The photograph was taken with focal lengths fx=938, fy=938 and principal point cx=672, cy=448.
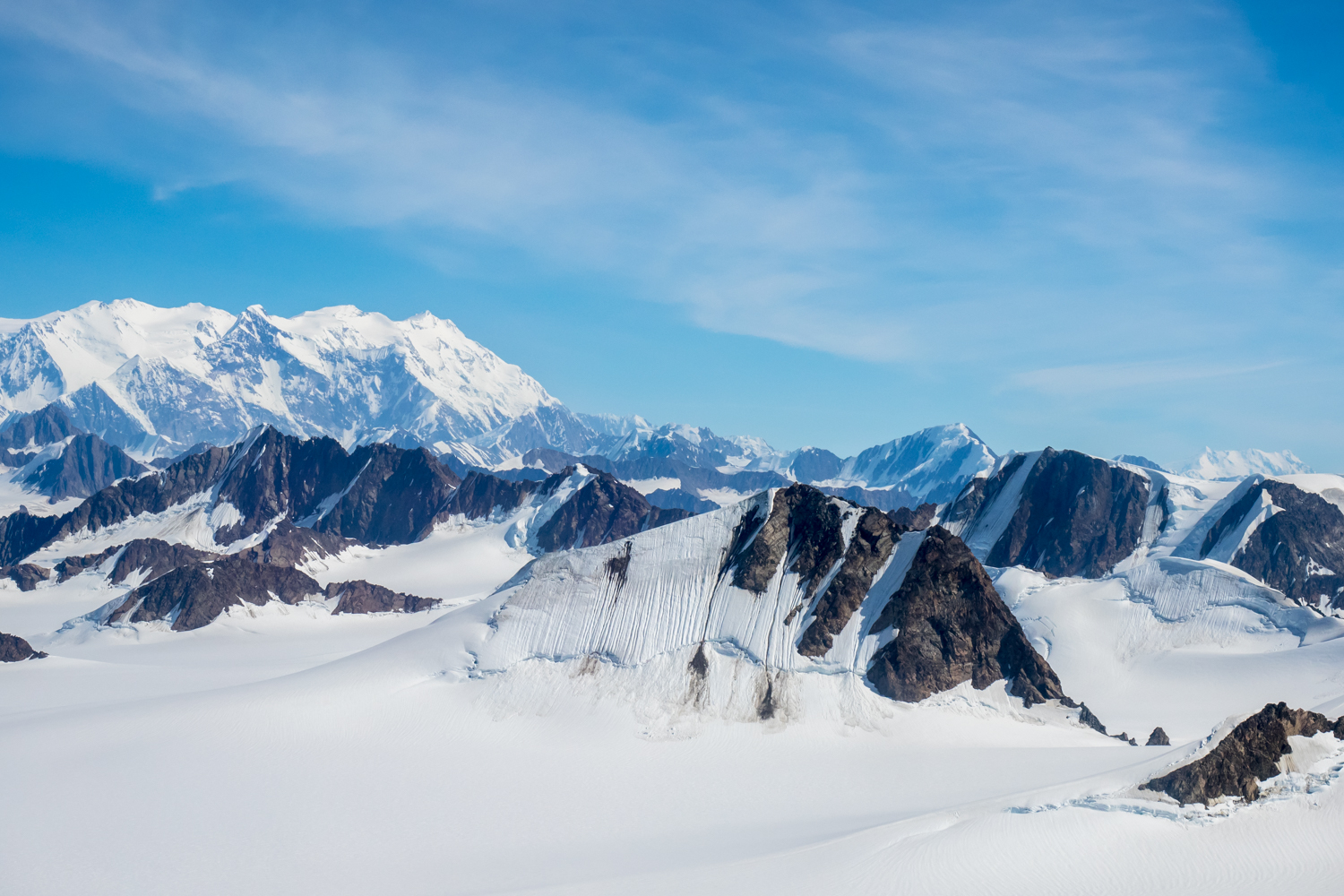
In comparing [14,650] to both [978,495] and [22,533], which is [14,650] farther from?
[978,495]

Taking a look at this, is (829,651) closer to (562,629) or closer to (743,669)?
(743,669)

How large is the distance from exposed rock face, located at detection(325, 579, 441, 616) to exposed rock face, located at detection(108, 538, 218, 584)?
2808 centimetres

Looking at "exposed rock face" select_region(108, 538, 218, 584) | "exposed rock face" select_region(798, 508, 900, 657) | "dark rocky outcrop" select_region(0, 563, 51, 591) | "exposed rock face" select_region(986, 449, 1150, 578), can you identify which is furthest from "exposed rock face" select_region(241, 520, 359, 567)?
"exposed rock face" select_region(798, 508, 900, 657)

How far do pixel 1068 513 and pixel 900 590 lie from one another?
107 meters

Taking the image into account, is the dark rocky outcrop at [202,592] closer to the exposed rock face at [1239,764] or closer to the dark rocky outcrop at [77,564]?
the dark rocky outcrop at [77,564]

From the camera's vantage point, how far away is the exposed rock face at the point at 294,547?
15888cm

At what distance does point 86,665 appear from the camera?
90688 millimetres

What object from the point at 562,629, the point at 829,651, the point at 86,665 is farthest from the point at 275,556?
the point at 829,651

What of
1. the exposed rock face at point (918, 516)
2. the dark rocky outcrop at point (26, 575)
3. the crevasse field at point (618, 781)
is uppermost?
the exposed rock face at point (918, 516)

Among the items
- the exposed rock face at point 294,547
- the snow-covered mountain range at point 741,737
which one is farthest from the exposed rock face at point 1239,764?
the exposed rock face at point 294,547

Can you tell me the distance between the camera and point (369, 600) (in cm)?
13550

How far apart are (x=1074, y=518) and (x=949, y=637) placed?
106050mm

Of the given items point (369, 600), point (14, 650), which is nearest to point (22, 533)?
point (369, 600)

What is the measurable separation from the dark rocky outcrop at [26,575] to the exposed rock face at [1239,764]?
163 m
